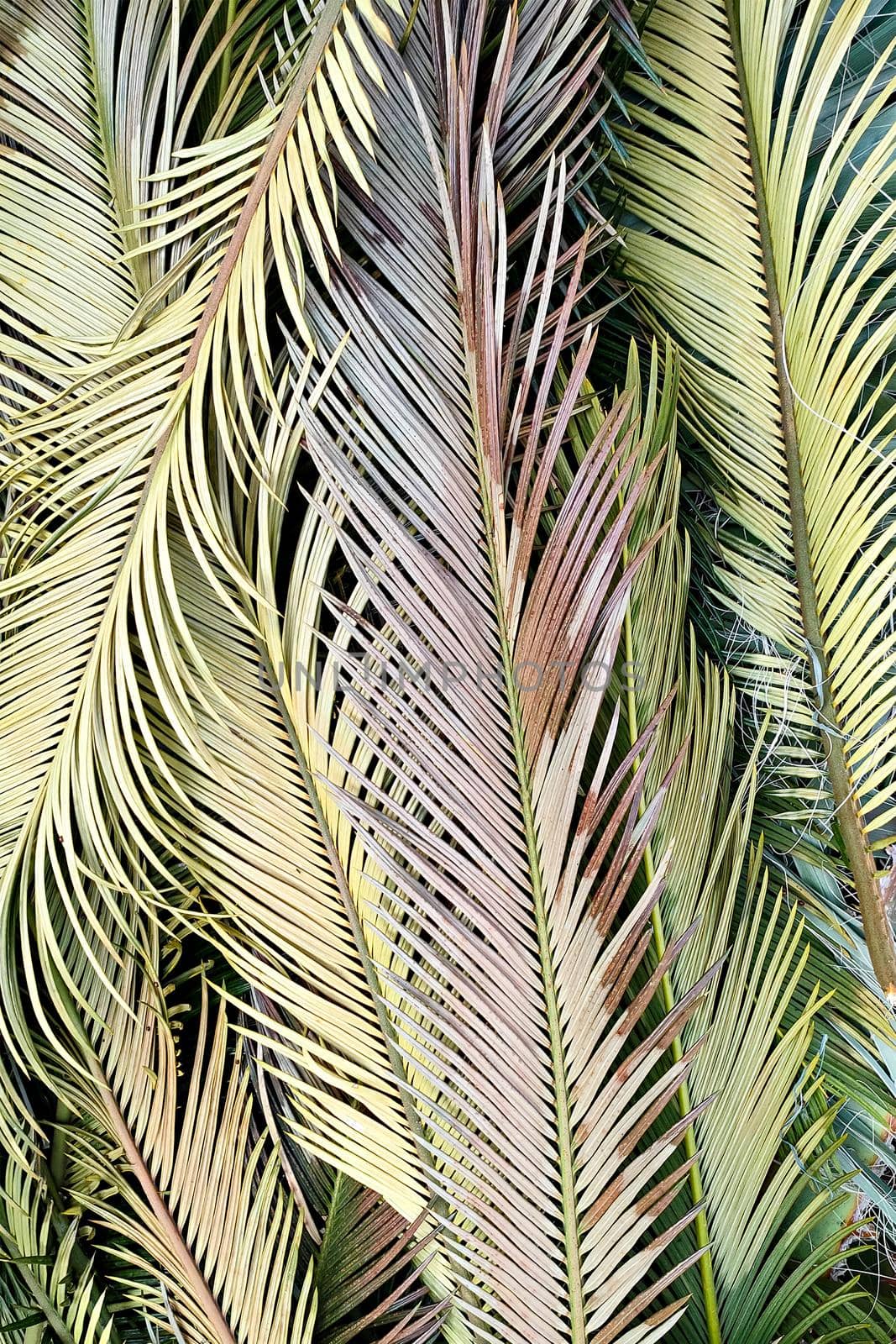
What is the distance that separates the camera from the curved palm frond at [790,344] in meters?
0.83

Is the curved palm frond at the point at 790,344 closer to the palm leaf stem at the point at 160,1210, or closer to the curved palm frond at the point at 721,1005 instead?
the curved palm frond at the point at 721,1005

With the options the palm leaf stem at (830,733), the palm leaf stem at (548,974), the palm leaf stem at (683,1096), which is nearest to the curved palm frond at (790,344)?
the palm leaf stem at (830,733)

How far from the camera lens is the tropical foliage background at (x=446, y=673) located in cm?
69

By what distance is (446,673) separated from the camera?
2.24 ft

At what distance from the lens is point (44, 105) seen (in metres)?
0.84

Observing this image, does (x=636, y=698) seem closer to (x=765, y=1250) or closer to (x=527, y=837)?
(x=527, y=837)

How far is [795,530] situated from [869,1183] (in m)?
0.69

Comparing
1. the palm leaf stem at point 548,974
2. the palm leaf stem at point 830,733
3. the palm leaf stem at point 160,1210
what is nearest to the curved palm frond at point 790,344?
the palm leaf stem at point 830,733

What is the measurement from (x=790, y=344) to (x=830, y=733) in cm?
40

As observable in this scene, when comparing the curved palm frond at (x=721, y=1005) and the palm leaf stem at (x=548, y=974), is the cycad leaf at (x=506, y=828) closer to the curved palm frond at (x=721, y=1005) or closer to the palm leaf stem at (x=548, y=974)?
the palm leaf stem at (x=548, y=974)

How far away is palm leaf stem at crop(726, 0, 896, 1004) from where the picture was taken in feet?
2.88

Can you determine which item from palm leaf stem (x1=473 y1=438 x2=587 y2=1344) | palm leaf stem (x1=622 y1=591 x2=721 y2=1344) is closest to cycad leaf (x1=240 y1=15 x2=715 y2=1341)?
palm leaf stem (x1=473 y1=438 x2=587 y2=1344)

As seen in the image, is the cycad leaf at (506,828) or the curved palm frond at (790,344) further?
the curved palm frond at (790,344)

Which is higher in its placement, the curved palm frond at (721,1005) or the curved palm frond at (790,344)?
the curved palm frond at (790,344)
